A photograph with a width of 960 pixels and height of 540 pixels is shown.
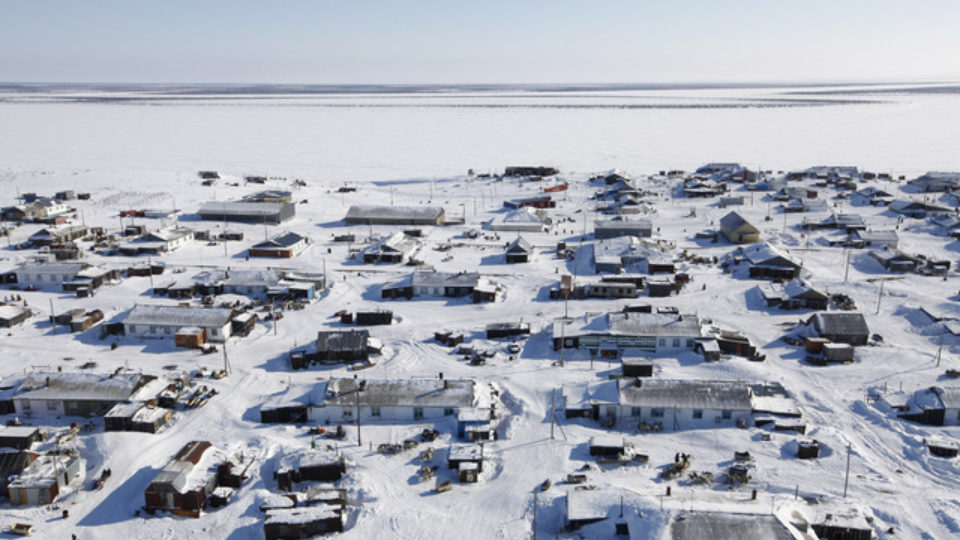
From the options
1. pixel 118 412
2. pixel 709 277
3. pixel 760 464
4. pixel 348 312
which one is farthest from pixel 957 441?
pixel 118 412

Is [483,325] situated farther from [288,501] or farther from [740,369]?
[288,501]

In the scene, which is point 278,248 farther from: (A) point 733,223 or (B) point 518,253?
(A) point 733,223

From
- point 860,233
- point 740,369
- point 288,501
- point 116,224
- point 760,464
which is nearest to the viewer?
point 288,501

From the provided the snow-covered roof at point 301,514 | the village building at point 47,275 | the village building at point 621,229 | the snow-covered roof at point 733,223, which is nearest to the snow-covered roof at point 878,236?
the snow-covered roof at point 733,223

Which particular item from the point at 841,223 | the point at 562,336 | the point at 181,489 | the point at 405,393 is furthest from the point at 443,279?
the point at 841,223

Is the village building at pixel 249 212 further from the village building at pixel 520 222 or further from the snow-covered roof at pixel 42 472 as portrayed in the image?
the snow-covered roof at pixel 42 472

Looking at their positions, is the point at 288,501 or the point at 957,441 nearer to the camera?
the point at 288,501

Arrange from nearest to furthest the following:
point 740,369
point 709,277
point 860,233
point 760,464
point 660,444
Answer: point 760,464
point 660,444
point 740,369
point 709,277
point 860,233

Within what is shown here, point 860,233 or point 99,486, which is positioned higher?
point 860,233
